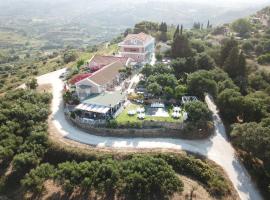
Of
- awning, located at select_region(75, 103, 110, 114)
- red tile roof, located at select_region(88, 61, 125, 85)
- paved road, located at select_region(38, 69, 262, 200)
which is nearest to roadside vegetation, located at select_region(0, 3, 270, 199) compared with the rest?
paved road, located at select_region(38, 69, 262, 200)

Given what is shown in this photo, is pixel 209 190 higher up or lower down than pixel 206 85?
lower down

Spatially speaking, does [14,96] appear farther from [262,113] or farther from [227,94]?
[262,113]

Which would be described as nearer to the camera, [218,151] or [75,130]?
[218,151]

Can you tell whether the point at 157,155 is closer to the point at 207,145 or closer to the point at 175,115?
the point at 207,145

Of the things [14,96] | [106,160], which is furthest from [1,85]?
[106,160]

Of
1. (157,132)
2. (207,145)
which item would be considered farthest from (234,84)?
(157,132)

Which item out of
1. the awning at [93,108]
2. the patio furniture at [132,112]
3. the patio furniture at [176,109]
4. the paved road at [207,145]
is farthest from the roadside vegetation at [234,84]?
the awning at [93,108]

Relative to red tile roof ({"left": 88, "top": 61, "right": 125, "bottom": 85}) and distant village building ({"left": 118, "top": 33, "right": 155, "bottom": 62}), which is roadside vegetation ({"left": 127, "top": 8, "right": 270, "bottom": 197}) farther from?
red tile roof ({"left": 88, "top": 61, "right": 125, "bottom": 85})
